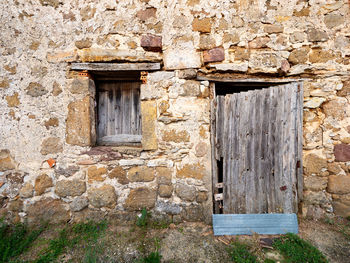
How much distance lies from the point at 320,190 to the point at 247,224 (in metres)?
1.06

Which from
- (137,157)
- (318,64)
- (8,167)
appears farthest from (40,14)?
(318,64)

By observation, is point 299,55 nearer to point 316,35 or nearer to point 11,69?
point 316,35

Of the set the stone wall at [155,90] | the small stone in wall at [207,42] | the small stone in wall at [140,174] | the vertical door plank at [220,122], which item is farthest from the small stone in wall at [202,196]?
the small stone in wall at [207,42]

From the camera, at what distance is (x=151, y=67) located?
6.51 feet

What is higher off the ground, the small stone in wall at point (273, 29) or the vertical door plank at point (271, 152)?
the small stone in wall at point (273, 29)

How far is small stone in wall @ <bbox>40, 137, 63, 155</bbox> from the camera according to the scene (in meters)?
1.97

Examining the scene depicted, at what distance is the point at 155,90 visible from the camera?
6.61 ft

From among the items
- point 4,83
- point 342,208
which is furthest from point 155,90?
point 342,208

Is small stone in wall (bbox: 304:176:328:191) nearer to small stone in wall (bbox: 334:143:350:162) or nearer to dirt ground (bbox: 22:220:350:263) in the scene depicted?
small stone in wall (bbox: 334:143:350:162)

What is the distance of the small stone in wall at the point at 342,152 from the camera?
1943 mm

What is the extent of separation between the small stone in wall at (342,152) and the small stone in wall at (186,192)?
182 centimetres

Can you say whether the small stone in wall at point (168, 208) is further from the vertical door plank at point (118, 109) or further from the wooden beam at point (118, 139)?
the vertical door plank at point (118, 109)

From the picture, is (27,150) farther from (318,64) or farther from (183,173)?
(318,64)

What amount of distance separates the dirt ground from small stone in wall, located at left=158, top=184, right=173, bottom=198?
0.38 meters
